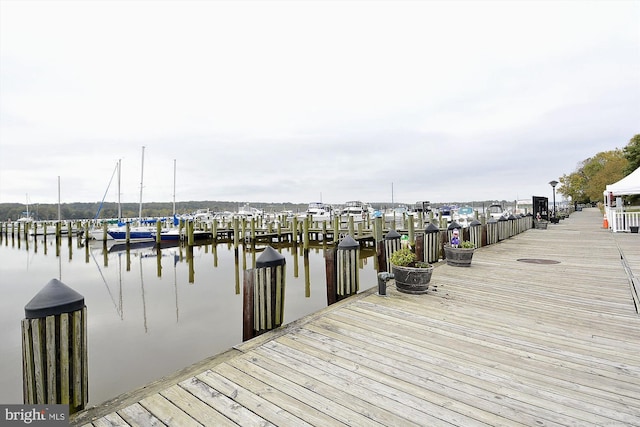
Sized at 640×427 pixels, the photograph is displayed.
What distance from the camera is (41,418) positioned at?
2301mm

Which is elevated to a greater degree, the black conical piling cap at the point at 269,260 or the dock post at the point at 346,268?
the black conical piling cap at the point at 269,260

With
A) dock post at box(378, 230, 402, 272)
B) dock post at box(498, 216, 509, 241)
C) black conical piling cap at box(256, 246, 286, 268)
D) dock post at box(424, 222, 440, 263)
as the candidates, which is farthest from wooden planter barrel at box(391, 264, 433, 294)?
dock post at box(498, 216, 509, 241)

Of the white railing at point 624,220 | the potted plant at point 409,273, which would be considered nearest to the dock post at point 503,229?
the white railing at point 624,220

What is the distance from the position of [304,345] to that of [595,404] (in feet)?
8.22

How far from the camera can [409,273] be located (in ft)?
17.4

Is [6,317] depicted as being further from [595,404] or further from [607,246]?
[607,246]

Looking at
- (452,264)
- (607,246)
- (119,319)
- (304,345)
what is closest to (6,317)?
(119,319)

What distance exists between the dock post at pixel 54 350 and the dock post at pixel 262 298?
1.70m

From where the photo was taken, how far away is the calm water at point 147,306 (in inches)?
228

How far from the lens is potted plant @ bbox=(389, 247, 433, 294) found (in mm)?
5258

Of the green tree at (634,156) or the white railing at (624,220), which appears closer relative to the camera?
the white railing at (624,220)

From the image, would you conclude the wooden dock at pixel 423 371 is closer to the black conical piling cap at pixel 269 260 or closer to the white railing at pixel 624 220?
the black conical piling cap at pixel 269 260

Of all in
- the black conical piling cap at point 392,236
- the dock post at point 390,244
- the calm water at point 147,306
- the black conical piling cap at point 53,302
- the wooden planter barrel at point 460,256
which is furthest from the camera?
the wooden planter barrel at point 460,256

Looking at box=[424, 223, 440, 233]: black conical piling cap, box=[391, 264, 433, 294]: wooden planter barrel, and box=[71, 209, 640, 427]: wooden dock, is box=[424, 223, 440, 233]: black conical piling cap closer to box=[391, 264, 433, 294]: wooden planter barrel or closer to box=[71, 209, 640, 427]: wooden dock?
box=[391, 264, 433, 294]: wooden planter barrel
